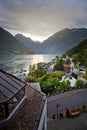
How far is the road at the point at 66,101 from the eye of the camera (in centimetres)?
2583

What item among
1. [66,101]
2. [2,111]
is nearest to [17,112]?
[2,111]

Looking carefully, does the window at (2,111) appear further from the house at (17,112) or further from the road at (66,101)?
the road at (66,101)

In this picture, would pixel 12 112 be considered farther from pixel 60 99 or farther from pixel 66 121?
pixel 60 99

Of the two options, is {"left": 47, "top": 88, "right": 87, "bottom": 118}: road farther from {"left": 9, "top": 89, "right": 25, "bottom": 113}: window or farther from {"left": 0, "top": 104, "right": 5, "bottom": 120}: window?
{"left": 0, "top": 104, "right": 5, "bottom": 120}: window

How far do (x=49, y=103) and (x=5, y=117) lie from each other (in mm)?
16502

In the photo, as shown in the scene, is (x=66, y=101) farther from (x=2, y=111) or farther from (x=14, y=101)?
(x=2, y=111)

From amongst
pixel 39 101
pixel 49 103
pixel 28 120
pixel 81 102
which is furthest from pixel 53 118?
pixel 28 120

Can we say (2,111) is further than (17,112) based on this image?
No

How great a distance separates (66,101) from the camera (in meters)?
27.3

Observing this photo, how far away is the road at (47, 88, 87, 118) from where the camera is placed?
25828 mm

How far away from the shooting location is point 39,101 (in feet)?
46.3

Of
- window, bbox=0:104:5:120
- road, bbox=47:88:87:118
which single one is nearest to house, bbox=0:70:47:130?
window, bbox=0:104:5:120

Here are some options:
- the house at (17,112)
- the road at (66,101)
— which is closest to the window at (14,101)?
the house at (17,112)

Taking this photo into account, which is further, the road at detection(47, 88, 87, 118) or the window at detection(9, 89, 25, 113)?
the road at detection(47, 88, 87, 118)
